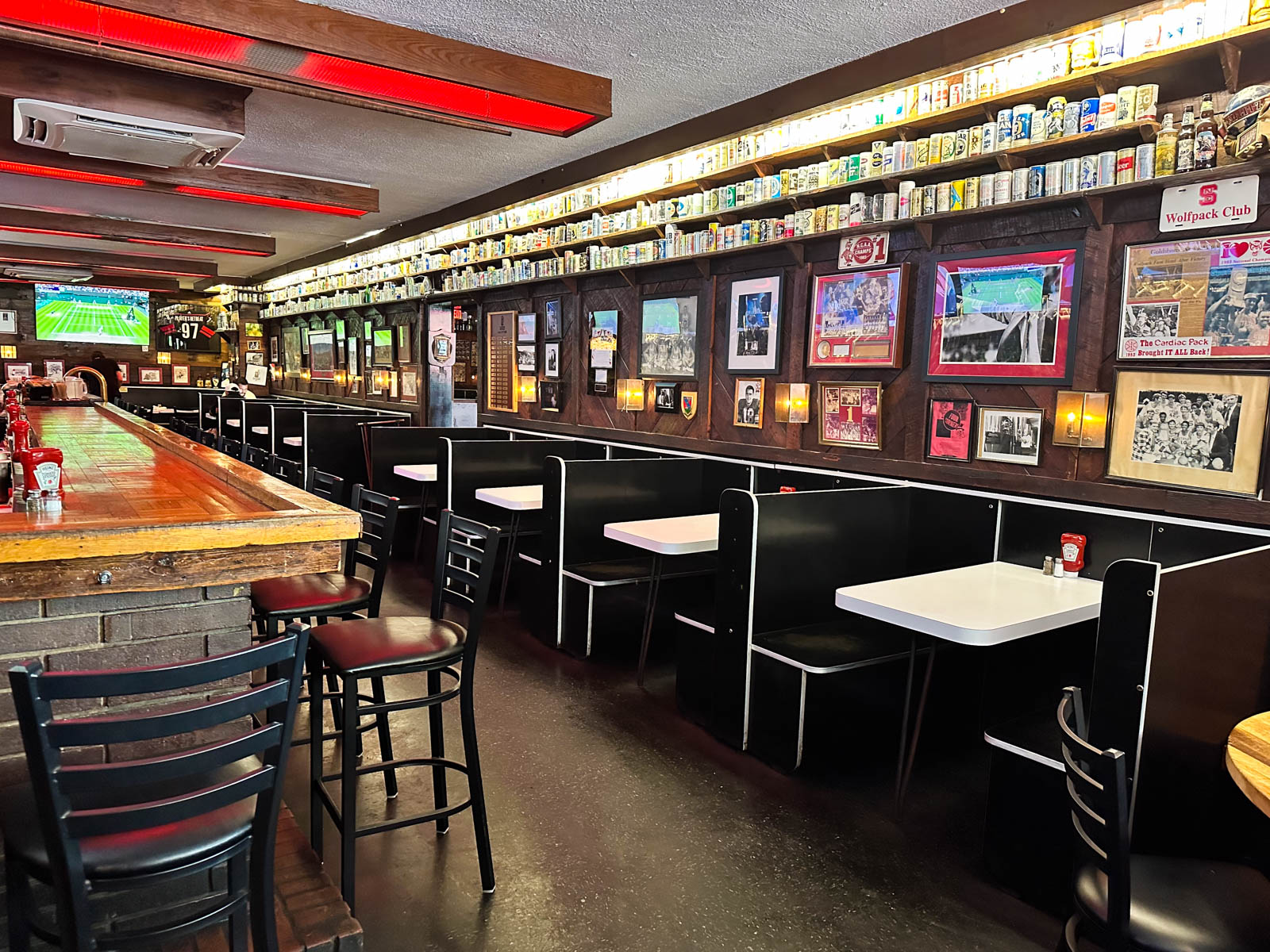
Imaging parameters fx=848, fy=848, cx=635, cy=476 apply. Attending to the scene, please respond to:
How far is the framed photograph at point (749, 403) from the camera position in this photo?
18.0 ft

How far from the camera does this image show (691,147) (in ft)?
18.4

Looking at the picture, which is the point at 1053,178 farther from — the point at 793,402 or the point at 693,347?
the point at 693,347

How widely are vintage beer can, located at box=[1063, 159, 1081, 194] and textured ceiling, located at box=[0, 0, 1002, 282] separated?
825 millimetres

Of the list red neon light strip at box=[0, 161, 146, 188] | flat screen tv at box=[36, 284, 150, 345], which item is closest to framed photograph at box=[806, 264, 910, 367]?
red neon light strip at box=[0, 161, 146, 188]

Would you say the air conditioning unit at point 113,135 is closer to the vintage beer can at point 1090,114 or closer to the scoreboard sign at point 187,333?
the vintage beer can at point 1090,114

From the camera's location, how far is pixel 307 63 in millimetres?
3736

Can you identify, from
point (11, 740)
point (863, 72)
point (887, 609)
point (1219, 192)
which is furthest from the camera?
point (863, 72)

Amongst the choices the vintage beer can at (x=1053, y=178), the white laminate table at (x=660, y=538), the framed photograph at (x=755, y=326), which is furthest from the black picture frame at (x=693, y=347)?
the vintage beer can at (x=1053, y=178)

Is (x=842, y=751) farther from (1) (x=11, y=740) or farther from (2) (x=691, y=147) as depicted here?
(2) (x=691, y=147)

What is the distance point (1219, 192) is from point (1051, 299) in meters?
0.76

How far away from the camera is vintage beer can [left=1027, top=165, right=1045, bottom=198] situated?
3.78 m

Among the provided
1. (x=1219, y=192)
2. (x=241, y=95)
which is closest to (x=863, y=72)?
(x=1219, y=192)

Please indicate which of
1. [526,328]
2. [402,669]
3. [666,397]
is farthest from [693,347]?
[402,669]

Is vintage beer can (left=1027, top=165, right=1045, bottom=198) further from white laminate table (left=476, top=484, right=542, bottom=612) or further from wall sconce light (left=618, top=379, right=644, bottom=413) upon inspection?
wall sconce light (left=618, top=379, right=644, bottom=413)
